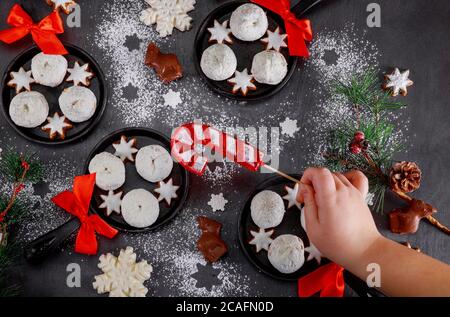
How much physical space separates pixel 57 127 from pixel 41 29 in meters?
0.32

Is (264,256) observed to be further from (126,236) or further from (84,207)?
(84,207)

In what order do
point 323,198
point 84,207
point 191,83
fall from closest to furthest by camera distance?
point 323,198
point 84,207
point 191,83

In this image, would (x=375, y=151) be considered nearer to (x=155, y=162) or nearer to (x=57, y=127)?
(x=155, y=162)

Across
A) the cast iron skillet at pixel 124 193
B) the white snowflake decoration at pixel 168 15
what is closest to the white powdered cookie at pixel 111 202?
the cast iron skillet at pixel 124 193

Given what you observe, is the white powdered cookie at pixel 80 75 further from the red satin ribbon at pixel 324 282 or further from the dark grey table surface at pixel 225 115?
the red satin ribbon at pixel 324 282

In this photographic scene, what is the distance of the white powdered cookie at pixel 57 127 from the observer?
1.64 metres

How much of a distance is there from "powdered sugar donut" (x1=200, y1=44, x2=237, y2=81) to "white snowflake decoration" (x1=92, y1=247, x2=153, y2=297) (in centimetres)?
63

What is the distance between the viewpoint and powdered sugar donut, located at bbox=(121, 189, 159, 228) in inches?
62.1

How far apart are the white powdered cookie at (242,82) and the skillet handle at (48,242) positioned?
667mm

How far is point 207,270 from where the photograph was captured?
1622 mm

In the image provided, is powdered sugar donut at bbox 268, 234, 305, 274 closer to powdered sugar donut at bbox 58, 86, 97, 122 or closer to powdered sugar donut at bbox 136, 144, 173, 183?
powdered sugar donut at bbox 136, 144, 173, 183

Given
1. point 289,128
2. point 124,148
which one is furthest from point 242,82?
point 124,148
